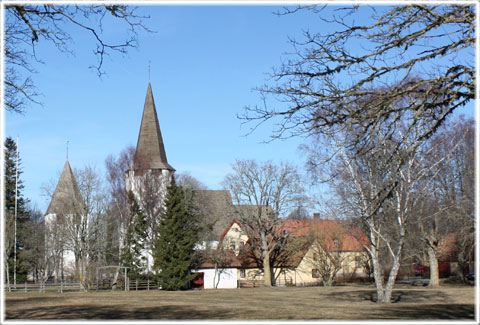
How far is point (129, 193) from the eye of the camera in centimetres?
4962

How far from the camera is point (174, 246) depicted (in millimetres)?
44344

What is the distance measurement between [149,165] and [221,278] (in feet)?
47.8

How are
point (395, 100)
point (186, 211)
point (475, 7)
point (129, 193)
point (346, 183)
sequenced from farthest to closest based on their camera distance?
point (129, 193), point (186, 211), point (346, 183), point (395, 100), point (475, 7)

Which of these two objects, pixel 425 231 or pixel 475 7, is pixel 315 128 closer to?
pixel 475 7

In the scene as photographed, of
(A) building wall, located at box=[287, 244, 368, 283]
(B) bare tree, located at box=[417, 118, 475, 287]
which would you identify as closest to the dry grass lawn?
(B) bare tree, located at box=[417, 118, 475, 287]

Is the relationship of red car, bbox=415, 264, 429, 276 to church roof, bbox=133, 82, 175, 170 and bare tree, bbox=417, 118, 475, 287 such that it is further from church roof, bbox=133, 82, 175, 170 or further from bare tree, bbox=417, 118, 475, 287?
church roof, bbox=133, 82, 175, 170

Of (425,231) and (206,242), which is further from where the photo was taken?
(206,242)

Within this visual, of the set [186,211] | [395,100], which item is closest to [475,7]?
[395,100]

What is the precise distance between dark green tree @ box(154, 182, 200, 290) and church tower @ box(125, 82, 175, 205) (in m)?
6.05

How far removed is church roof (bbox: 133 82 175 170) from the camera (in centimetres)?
5759

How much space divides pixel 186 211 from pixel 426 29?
3867cm

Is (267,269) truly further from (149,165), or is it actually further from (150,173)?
(149,165)

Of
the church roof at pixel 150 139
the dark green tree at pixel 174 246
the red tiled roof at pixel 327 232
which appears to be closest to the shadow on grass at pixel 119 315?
the dark green tree at pixel 174 246

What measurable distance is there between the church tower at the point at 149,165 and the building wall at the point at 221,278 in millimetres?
8038
